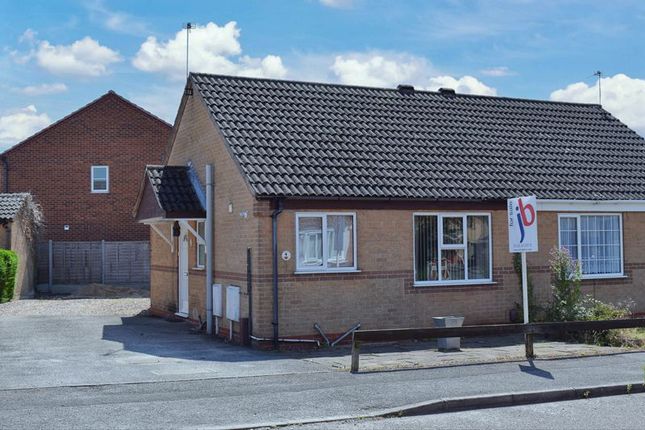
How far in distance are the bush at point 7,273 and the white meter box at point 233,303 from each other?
12.7 meters

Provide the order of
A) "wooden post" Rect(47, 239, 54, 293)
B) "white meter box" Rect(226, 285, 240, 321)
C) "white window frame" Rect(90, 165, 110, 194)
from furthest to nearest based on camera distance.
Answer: "white window frame" Rect(90, 165, 110, 194) → "wooden post" Rect(47, 239, 54, 293) → "white meter box" Rect(226, 285, 240, 321)

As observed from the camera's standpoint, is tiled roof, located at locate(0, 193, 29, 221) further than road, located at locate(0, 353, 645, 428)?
Yes

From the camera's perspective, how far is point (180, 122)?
2200 centimetres

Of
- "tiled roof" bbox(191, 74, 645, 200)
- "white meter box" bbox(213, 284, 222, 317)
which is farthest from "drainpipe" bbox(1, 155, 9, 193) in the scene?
"white meter box" bbox(213, 284, 222, 317)

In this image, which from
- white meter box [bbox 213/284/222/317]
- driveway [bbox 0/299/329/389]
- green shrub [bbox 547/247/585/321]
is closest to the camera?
driveway [bbox 0/299/329/389]

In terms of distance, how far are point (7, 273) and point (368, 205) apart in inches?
619

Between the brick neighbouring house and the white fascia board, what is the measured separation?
19.9 metres

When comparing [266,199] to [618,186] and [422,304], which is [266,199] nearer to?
[422,304]

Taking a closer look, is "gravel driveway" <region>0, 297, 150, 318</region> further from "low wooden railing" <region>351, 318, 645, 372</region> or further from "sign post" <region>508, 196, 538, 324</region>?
"sign post" <region>508, 196, 538, 324</region>

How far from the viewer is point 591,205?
19797 mm

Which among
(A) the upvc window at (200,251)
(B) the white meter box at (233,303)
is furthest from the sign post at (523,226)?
(A) the upvc window at (200,251)

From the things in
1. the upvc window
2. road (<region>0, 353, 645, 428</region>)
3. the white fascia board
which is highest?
the white fascia board

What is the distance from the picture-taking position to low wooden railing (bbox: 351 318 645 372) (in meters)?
13.4

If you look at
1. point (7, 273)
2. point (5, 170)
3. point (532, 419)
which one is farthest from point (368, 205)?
point (5, 170)
